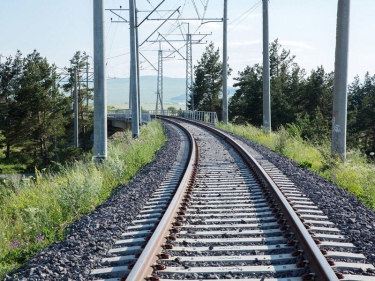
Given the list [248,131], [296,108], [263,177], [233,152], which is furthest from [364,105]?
[263,177]

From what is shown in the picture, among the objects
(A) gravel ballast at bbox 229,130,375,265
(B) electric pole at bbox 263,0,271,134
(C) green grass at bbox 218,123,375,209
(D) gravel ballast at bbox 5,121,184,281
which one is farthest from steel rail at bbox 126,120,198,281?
(B) electric pole at bbox 263,0,271,134

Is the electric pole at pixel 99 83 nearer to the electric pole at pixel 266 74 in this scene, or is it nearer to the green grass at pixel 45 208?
the green grass at pixel 45 208

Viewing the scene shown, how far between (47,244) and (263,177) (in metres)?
4.78

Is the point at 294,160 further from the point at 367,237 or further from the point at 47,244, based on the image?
the point at 47,244

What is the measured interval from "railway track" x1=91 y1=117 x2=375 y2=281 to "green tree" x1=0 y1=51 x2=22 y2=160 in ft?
161

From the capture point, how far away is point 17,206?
8.14 m

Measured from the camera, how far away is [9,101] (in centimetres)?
6131

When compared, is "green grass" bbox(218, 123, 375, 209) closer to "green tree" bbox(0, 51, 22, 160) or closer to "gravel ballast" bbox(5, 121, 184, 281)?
"gravel ballast" bbox(5, 121, 184, 281)

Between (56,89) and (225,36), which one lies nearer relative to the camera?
(225,36)

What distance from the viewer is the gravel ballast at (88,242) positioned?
4.59 m

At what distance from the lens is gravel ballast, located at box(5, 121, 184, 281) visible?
459 centimetres

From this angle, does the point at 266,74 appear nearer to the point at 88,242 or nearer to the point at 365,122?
the point at 88,242

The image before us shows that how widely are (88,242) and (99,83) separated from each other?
6.16m

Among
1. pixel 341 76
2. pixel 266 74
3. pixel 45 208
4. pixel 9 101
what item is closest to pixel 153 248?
pixel 45 208
